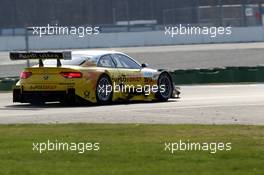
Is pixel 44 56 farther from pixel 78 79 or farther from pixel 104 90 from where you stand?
pixel 104 90

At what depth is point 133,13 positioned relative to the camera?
5800cm

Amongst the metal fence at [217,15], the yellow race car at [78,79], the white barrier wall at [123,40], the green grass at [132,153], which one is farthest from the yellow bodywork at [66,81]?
the metal fence at [217,15]

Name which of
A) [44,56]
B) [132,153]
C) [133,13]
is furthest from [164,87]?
[133,13]

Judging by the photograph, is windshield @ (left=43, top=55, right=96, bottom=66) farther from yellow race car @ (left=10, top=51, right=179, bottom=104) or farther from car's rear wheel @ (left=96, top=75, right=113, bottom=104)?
car's rear wheel @ (left=96, top=75, right=113, bottom=104)

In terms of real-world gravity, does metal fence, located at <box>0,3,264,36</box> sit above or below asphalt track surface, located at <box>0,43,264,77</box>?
above

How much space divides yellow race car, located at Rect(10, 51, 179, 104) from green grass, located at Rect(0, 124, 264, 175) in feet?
14.8

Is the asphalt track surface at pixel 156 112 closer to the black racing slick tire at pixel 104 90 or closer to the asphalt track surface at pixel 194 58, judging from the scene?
the black racing slick tire at pixel 104 90

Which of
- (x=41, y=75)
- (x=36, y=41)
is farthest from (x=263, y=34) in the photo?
(x=41, y=75)

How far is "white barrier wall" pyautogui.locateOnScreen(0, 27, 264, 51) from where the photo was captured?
2003 inches

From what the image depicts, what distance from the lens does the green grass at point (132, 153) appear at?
7.89 meters

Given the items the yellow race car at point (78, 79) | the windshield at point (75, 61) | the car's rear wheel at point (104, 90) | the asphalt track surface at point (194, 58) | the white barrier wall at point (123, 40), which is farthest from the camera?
the white barrier wall at point (123, 40)

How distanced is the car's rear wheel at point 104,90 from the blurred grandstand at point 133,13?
130ft

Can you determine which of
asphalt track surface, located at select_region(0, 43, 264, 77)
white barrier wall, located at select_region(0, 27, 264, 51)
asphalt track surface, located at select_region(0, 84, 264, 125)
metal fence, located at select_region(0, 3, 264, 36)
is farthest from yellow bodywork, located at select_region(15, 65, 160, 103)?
metal fence, located at select_region(0, 3, 264, 36)

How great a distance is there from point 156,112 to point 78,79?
244cm
